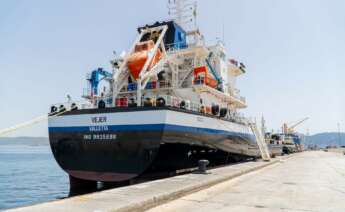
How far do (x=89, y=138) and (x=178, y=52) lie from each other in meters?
7.84

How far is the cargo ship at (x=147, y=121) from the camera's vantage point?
1229 centimetres

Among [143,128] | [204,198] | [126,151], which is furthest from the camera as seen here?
[126,151]

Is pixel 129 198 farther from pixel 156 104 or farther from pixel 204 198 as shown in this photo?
pixel 156 104

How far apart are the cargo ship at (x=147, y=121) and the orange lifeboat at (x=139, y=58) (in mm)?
52

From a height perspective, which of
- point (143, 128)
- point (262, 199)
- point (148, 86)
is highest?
point (148, 86)

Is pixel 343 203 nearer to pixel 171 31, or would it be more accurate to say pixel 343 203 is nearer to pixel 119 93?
pixel 119 93

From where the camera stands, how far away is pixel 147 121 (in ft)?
40.0

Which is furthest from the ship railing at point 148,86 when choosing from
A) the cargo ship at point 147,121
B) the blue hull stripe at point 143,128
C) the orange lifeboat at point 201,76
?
the blue hull stripe at point 143,128

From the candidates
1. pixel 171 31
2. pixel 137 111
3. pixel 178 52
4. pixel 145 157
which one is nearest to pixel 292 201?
pixel 145 157

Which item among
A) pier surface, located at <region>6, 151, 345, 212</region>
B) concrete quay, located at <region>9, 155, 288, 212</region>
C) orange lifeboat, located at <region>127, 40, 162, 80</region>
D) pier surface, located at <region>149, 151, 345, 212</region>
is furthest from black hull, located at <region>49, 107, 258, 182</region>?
orange lifeboat, located at <region>127, 40, 162, 80</region>

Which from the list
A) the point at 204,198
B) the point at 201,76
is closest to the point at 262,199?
the point at 204,198

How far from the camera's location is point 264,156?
2516cm

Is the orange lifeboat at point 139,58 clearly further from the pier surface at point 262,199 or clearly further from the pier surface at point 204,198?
the pier surface at point 262,199

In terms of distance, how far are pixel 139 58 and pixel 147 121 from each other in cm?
472
